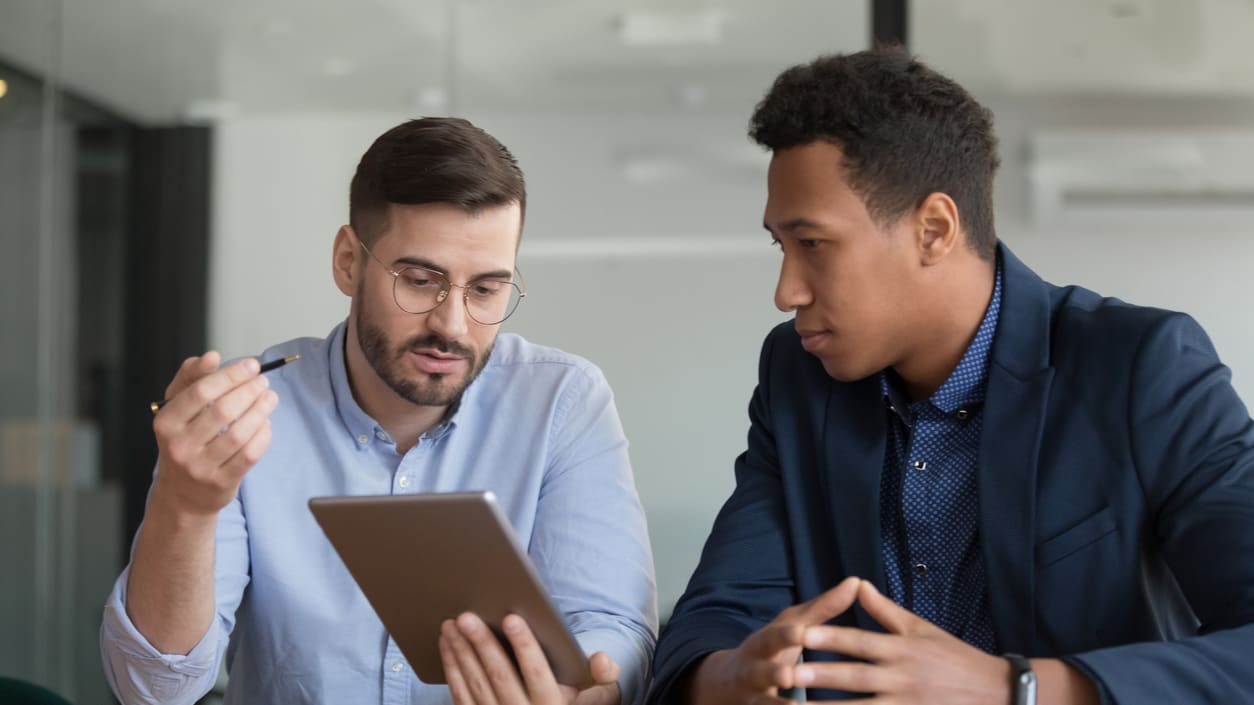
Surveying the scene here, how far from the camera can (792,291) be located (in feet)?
4.99

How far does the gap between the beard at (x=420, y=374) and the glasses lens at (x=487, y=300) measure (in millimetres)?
49

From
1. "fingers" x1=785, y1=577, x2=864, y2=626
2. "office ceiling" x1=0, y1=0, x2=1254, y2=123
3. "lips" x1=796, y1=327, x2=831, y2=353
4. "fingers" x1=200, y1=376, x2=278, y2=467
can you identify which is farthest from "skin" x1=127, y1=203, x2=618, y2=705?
"office ceiling" x1=0, y1=0, x2=1254, y2=123

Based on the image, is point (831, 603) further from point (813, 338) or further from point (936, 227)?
point (936, 227)

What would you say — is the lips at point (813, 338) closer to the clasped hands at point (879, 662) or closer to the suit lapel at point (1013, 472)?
the suit lapel at point (1013, 472)

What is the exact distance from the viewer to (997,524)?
1430 mm

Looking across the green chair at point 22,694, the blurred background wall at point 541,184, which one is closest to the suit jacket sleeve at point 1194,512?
the green chair at point 22,694

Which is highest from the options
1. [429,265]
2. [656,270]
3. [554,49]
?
[554,49]

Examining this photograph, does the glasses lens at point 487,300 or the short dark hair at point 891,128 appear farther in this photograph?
the glasses lens at point 487,300

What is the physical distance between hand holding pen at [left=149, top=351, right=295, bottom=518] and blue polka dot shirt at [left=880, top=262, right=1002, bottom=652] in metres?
0.76

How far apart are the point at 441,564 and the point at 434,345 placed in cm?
55

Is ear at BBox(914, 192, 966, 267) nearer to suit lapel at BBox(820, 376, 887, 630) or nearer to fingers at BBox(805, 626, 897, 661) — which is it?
suit lapel at BBox(820, 376, 887, 630)

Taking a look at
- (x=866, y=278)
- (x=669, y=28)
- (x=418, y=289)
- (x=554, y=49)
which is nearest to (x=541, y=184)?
(x=554, y=49)

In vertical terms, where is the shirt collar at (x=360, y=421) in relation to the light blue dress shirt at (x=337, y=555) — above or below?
above

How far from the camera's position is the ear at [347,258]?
6.05 feet
